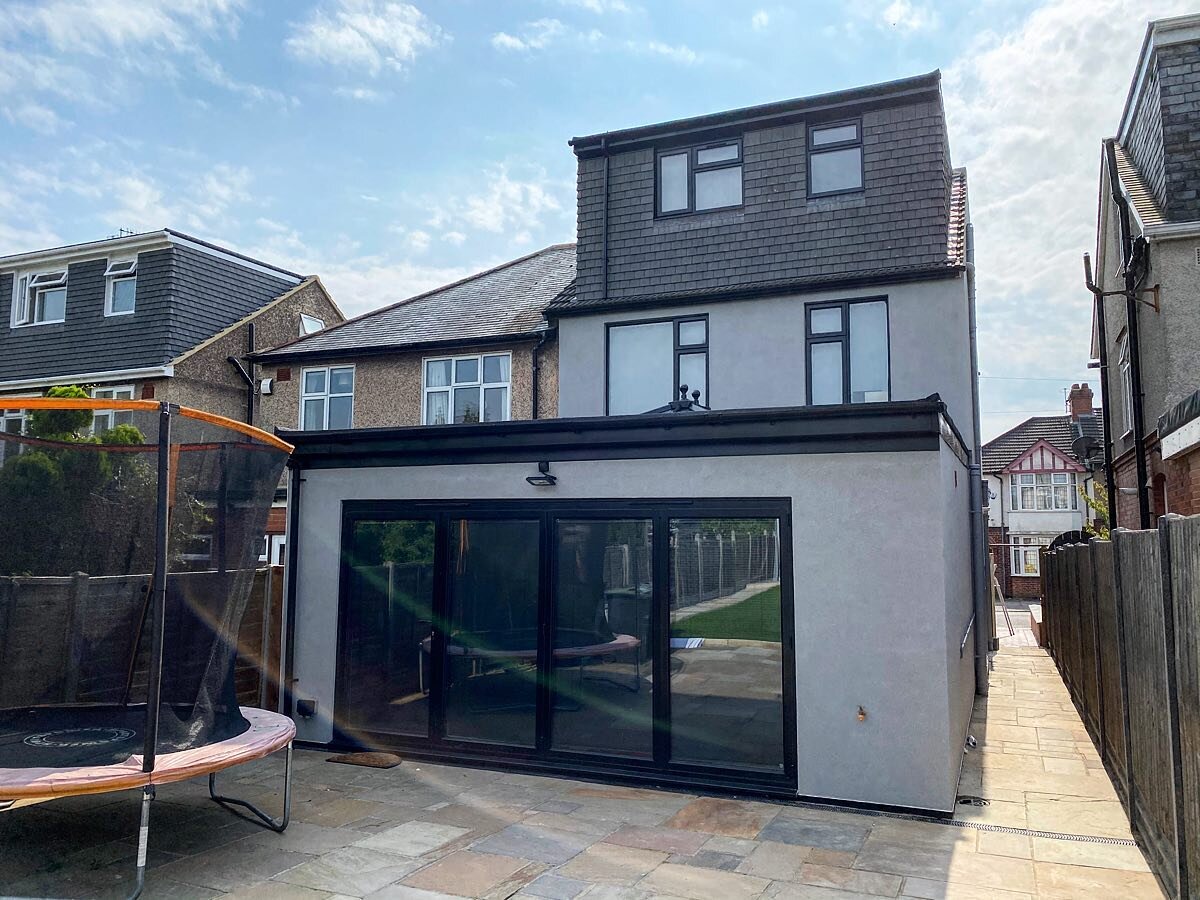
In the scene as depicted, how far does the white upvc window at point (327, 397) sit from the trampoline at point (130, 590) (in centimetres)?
950

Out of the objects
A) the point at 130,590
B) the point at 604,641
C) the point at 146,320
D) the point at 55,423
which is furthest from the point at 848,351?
the point at 146,320

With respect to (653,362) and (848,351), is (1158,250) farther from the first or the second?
(653,362)

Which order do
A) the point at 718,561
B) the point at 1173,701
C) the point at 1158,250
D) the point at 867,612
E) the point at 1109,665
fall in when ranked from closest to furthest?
1. the point at 1173,701
2. the point at 867,612
3. the point at 718,561
4. the point at 1109,665
5. the point at 1158,250

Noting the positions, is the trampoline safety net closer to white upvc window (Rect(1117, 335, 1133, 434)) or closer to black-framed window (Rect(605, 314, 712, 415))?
black-framed window (Rect(605, 314, 712, 415))

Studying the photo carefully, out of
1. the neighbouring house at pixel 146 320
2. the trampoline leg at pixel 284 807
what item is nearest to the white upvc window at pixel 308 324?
the neighbouring house at pixel 146 320

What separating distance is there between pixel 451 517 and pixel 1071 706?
26.3 ft

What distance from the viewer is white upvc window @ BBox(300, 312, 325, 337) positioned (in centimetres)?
1994

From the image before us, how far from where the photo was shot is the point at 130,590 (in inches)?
210

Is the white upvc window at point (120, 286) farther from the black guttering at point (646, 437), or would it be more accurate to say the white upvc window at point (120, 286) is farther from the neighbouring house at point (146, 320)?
the black guttering at point (646, 437)

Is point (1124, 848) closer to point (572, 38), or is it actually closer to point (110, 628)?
point (110, 628)

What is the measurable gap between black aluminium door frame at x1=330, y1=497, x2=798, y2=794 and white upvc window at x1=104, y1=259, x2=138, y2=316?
13.0m

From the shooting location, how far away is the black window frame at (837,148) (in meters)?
11.2

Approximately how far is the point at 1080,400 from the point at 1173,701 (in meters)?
35.4

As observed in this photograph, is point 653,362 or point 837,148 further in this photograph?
point 653,362
